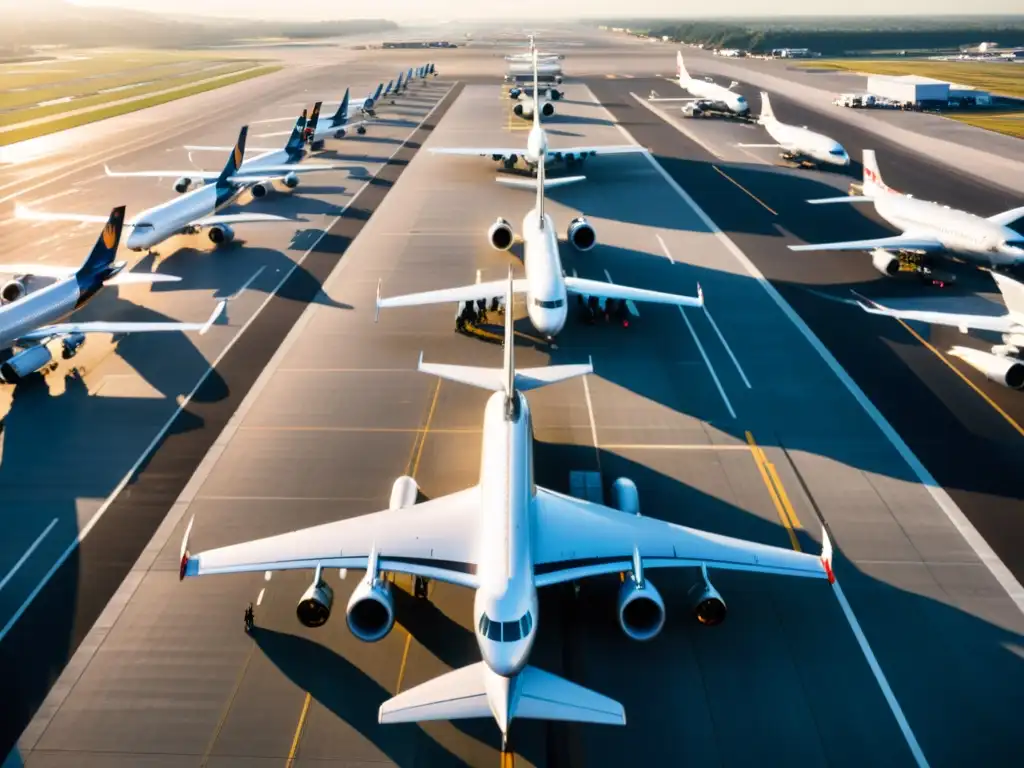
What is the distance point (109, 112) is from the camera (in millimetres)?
108250

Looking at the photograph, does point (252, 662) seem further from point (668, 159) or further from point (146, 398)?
point (668, 159)

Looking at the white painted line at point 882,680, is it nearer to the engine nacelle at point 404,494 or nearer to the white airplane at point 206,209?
the engine nacelle at point 404,494

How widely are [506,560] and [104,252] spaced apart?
3229 centimetres

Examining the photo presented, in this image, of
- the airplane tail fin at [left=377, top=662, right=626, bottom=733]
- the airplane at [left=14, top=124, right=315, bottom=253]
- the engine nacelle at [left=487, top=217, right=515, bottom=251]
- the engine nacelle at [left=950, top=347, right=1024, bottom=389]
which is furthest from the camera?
the airplane at [left=14, top=124, right=315, bottom=253]

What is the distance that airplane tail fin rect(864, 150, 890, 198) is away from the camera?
165 feet

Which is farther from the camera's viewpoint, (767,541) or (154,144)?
(154,144)

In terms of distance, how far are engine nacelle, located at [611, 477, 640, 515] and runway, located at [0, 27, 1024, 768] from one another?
200cm

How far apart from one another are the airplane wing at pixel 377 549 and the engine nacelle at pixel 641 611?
4.19 m

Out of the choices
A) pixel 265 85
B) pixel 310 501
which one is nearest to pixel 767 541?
pixel 310 501

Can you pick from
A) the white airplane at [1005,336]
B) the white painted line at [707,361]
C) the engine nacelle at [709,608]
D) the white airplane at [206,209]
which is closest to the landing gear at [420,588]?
the engine nacelle at [709,608]

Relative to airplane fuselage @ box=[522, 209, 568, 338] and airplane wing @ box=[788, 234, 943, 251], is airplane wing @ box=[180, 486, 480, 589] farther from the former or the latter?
airplane wing @ box=[788, 234, 943, 251]

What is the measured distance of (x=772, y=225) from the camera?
54.0 meters

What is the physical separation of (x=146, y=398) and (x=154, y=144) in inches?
2706

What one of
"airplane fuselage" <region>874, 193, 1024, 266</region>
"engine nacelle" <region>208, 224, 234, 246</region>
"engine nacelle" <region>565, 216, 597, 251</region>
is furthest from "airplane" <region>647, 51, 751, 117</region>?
"engine nacelle" <region>208, 224, 234, 246</region>
